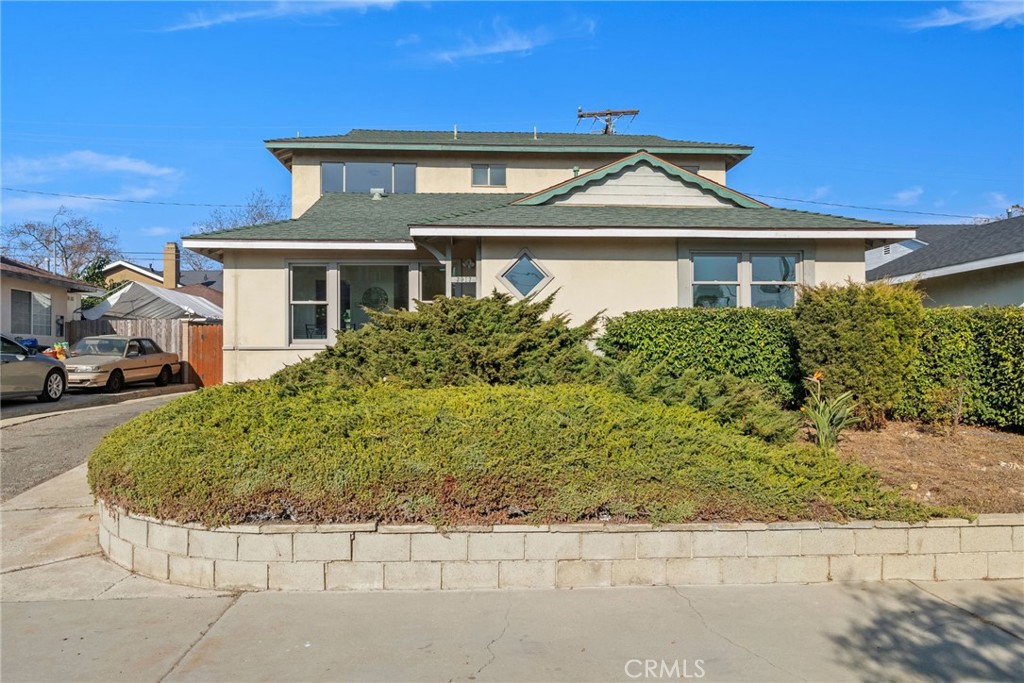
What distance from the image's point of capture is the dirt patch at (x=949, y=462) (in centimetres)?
491

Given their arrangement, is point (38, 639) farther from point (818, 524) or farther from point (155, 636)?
point (818, 524)

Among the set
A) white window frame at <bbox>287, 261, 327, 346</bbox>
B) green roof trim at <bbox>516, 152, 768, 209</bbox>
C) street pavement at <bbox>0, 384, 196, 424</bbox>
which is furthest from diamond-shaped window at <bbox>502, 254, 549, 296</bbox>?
street pavement at <bbox>0, 384, 196, 424</bbox>

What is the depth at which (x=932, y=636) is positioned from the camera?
3.73 metres

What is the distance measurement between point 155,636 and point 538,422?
268cm

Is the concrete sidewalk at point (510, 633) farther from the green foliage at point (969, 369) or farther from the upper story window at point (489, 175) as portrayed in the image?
the upper story window at point (489, 175)

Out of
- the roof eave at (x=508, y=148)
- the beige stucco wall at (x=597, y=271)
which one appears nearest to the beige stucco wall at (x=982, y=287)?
the beige stucco wall at (x=597, y=271)

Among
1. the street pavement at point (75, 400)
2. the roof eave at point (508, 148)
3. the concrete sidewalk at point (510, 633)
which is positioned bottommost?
the concrete sidewalk at point (510, 633)

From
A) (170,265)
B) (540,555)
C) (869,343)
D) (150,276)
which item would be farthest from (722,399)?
(150,276)

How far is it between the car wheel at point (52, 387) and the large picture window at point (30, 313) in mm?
6259

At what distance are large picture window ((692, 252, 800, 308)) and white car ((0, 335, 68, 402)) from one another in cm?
1259

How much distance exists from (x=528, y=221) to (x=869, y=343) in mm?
4953

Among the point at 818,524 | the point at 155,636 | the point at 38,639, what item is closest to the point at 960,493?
the point at 818,524

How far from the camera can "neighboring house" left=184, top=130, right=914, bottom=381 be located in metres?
10.1

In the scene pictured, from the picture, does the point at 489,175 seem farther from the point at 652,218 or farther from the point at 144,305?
the point at 144,305
